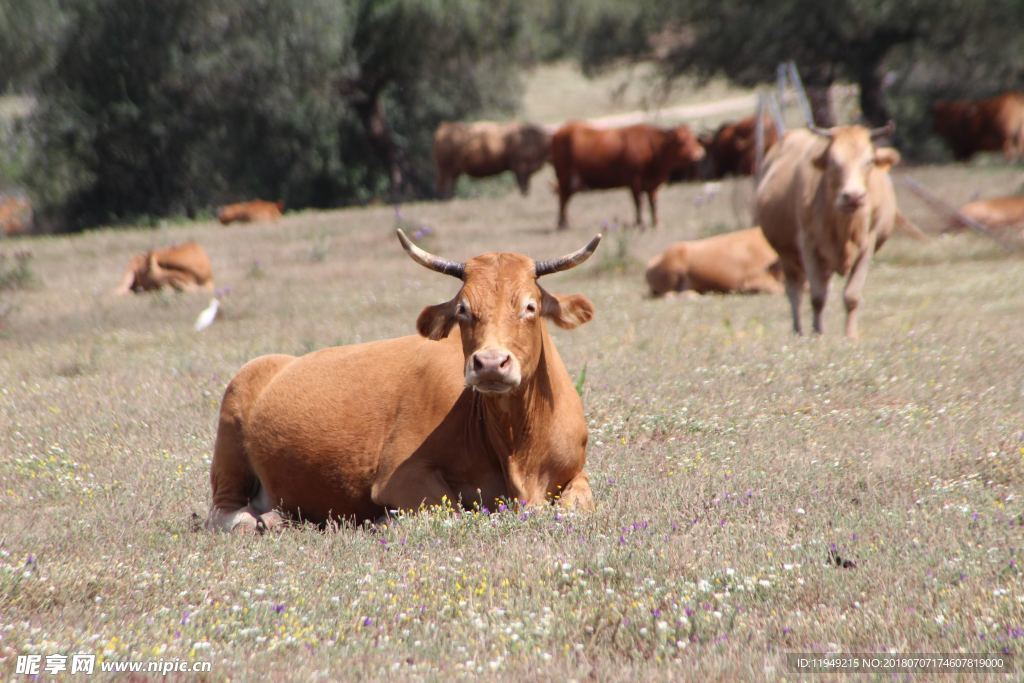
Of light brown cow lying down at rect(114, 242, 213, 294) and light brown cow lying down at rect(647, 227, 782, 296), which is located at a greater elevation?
light brown cow lying down at rect(647, 227, 782, 296)

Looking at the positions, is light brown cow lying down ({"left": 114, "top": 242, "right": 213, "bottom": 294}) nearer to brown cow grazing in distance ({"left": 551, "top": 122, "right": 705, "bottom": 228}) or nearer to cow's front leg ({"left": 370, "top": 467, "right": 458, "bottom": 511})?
brown cow grazing in distance ({"left": 551, "top": 122, "right": 705, "bottom": 228})

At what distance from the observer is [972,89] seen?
38438mm

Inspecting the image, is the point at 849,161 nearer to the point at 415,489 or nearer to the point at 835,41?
the point at 415,489

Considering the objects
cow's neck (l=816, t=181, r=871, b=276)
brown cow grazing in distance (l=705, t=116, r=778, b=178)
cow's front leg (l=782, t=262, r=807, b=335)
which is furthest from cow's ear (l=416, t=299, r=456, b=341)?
brown cow grazing in distance (l=705, t=116, r=778, b=178)

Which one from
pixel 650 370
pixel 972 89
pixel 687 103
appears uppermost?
pixel 650 370

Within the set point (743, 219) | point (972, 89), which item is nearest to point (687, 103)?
point (972, 89)

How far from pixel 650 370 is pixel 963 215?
1127 cm

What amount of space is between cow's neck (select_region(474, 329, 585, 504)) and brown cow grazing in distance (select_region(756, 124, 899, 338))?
20.6 ft

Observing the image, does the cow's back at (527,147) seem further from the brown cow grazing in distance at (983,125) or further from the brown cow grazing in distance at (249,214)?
the brown cow grazing in distance at (983,125)

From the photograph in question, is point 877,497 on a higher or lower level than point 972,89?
higher

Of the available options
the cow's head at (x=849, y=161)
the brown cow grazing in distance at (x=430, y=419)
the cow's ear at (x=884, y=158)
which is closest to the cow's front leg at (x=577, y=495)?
the brown cow grazing in distance at (x=430, y=419)

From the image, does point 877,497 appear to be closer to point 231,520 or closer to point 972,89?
point 231,520

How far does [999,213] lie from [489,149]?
19.3m

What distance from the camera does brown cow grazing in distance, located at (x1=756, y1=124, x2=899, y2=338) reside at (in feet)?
40.3
